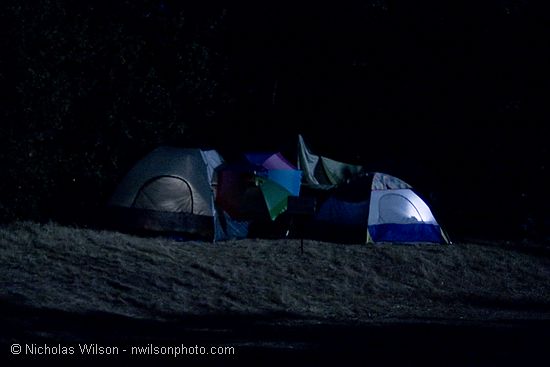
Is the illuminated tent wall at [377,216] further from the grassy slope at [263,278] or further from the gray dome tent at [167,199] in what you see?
the gray dome tent at [167,199]

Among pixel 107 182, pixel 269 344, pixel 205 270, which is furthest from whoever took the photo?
pixel 107 182

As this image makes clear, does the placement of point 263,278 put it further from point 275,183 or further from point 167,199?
point 275,183

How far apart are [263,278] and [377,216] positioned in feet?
14.0

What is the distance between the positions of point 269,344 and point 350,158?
15.8m

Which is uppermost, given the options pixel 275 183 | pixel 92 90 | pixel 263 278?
pixel 92 90

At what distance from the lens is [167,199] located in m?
18.3

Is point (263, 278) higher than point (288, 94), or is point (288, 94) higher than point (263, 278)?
point (288, 94)

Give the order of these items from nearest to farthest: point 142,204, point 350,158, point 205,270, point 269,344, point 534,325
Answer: point 269,344
point 534,325
point 205,270
point 142,204
point 350,158

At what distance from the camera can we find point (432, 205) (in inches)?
893

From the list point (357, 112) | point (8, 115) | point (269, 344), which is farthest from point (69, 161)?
point (269, 344)

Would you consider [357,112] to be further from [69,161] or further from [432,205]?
[69,161]

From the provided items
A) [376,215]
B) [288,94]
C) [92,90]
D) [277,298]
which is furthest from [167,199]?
[288,94]

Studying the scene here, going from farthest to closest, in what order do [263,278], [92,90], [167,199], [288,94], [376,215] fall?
[288,94] < [92,90] < [376,215] < [167,199] < [263,278]

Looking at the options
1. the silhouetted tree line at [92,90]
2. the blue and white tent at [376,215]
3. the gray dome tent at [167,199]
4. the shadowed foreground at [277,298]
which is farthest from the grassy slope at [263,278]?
the silhouetted tree line at [92,90]
